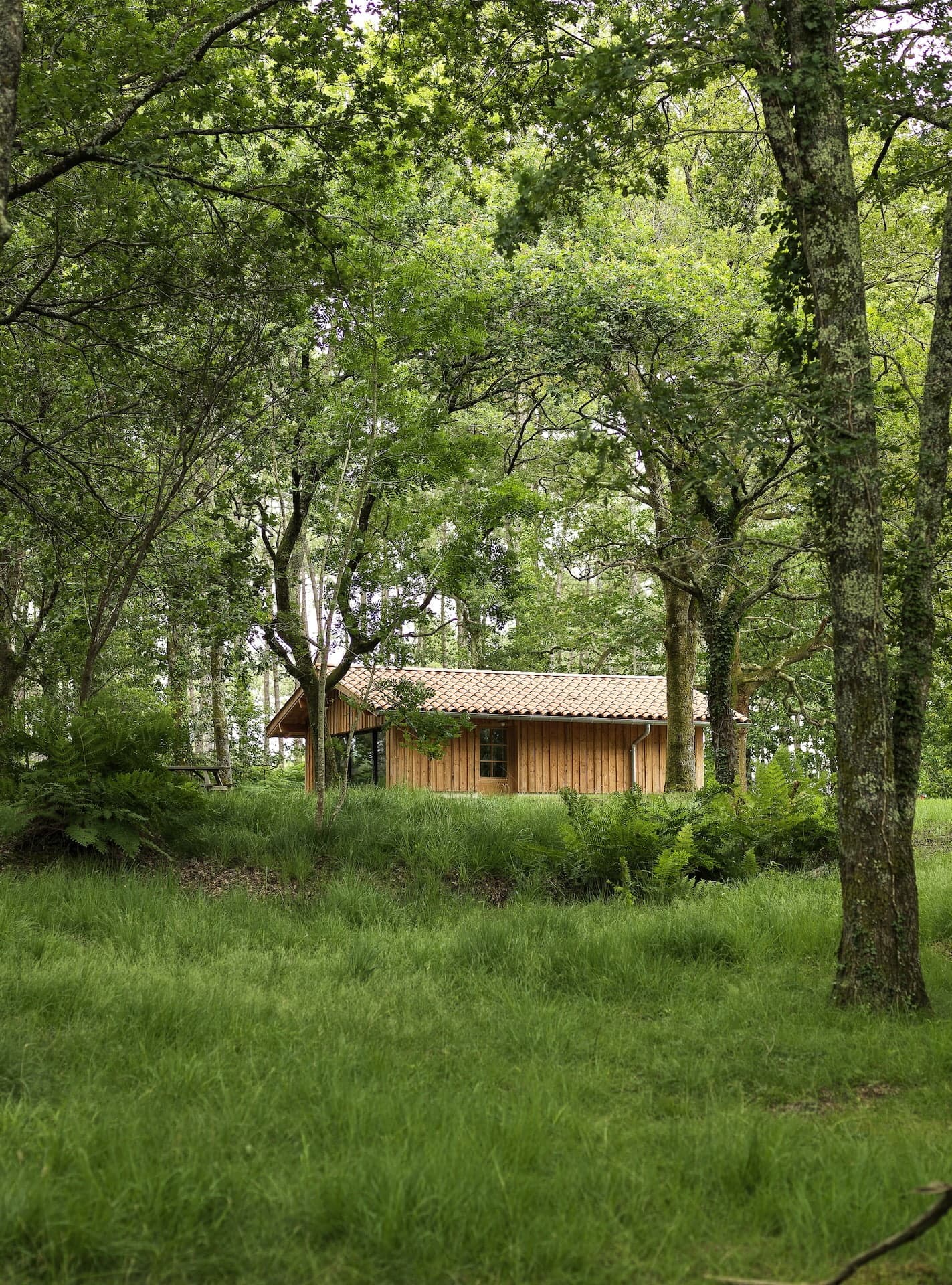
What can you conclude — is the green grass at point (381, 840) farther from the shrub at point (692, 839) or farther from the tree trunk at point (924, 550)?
the tree trunk at point (924, 550)

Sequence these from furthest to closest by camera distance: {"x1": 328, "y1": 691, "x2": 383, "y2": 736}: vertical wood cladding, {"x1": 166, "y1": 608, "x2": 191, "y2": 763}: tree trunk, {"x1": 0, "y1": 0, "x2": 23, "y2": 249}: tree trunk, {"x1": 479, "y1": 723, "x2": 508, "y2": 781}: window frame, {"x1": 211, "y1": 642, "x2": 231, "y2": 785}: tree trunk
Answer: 1. {"x1": 479, "y1": 723, "x2": 508, "y2": 781}: window frame
2. {"x1": 328, "y1": 691, "x2": 383, "y2": 736}: vertical wood cladding
3. {"x1": 211, "y1": 642, "x2": 231, "y2": 785}: tree trunk
4. {"x1": 166, "y1": 608, "x2": 191, "y2": 763}: tree trunk
5. {"x1": 0, "y1": 0, "x2": 23, "y2": 249}: tree trunk

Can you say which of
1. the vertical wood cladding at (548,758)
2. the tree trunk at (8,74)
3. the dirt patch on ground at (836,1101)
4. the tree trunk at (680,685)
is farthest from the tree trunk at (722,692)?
the tree trunk at (8,74)

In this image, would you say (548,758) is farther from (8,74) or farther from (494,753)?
(8,74)

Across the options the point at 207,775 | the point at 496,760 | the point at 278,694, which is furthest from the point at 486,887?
the point at 278,694

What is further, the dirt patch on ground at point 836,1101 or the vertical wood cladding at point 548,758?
the vertical wood cladding at point 548,758

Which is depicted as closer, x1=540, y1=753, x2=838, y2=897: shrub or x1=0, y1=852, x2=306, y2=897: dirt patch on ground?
x1=0, y1=852, x2=306, y2=897: dirt patch on ground

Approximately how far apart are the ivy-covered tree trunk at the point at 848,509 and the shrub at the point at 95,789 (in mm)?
6599

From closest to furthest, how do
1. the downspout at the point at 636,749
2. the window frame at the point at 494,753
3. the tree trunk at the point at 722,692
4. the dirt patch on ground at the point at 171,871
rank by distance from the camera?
the dirt patch on ground at the point at 171,871, the tree trunk at the point at 722,692, the window frame at the point at 494,753, the downspout at the point at 636,749

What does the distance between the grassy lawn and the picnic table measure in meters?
4.83

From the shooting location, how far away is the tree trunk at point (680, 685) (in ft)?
66.8

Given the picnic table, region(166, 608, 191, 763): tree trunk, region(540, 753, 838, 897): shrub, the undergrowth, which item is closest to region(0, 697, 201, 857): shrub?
the picnic table

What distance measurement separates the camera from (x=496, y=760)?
27453mm

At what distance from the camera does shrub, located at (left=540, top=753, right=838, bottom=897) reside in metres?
10.1

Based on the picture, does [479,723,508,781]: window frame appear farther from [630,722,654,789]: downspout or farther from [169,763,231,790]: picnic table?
[169,763,231,790]: picnic table
